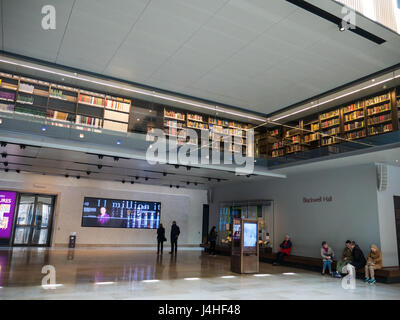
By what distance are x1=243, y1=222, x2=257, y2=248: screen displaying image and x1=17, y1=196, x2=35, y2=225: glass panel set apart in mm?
9961

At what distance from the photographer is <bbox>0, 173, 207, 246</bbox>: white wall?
13.8 m

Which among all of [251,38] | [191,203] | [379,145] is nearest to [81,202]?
[191,203]

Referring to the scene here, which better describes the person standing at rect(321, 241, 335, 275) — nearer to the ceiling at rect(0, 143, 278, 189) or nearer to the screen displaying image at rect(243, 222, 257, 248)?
the screen displaying image at rect(243, 222, 257, 248)

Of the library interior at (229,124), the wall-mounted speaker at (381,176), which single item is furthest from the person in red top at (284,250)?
the wall-mounted speaker at (381,176)

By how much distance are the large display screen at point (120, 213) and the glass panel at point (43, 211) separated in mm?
1480

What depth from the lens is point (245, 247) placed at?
8.52 metres

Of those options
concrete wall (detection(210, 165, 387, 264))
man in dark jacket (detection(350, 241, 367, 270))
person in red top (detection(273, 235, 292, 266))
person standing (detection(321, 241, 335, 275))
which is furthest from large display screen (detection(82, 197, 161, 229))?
man in dark jacket (detection(350, 241, 367, 270))

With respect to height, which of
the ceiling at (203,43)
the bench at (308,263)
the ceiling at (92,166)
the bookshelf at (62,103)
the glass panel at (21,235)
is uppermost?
the ceiling at (203,43)

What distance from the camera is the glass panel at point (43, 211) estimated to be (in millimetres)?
13789

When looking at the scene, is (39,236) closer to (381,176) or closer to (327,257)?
(327,257)

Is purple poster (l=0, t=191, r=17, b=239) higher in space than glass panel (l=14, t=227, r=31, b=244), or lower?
higher

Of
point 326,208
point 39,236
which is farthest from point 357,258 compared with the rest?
point 39,236

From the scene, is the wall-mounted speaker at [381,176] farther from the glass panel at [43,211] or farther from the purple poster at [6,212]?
the purple poster at [6,212]

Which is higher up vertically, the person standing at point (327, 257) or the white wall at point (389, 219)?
the white wall at point (389, 219)
